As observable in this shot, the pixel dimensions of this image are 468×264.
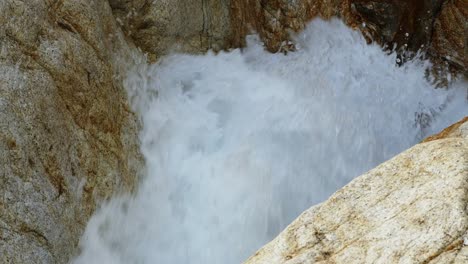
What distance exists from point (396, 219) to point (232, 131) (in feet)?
15.0

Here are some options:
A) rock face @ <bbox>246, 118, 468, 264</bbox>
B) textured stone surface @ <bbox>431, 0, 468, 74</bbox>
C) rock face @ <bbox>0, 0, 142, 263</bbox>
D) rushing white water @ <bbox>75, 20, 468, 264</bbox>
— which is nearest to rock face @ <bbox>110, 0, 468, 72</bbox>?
textured stone surface @ <bbox>431, 0, 468, 74</bbox>

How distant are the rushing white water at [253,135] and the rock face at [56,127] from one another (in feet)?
1.45

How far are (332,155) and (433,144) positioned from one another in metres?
3.79

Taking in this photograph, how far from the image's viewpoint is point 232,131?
27.8 feet

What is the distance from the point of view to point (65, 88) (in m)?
6.24

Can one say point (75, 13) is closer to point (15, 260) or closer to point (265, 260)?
A: point (15, 260)

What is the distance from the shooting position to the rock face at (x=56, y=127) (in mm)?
5246

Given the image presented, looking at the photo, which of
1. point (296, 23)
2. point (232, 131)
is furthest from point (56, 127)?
point (296, 23)

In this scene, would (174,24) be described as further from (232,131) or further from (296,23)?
(296,23)

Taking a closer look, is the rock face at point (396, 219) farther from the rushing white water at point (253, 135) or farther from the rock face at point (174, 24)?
the rock face at point (174, 24)

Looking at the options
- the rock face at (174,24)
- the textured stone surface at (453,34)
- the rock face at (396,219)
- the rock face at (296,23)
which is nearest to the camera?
the rock face at (396,219)

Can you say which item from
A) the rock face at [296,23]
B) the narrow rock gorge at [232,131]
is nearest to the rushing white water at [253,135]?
the narrow rock gorge at [232,131]

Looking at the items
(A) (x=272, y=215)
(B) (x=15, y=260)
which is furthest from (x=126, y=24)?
(B) (x=15, y=260)

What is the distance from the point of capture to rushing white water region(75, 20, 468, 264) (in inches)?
279
